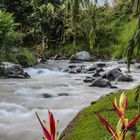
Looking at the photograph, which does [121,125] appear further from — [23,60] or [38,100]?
[23,60]

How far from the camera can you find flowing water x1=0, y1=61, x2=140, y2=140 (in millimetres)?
7340

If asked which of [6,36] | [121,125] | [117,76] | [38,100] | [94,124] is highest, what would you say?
[6,36]

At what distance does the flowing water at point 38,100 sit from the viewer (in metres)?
7.34

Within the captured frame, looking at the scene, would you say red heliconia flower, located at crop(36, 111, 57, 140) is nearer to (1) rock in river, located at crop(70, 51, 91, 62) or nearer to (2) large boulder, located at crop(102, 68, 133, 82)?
(2) large boulder, located at crop(102, 68, 133, 82)

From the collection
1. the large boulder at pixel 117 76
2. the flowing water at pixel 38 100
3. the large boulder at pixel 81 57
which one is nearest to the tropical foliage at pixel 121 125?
the flowing water at pixel 38 100

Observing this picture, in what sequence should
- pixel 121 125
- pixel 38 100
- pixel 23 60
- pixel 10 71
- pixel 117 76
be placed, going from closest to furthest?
pixel 121 125 < pixel 38 100 < pixel 117 76 < pixel 10 71 < pixel 23 60

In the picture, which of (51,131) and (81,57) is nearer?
(51,131)

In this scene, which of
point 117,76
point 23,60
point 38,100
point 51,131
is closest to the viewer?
point 51,131

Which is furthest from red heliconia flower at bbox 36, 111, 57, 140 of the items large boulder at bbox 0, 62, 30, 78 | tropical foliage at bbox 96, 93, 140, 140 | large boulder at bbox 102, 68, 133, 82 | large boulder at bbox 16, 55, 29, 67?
large boulder at bbox 16, 55, 29, 67

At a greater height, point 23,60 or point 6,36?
point 6,36

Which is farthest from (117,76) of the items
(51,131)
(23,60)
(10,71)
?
(51,131)

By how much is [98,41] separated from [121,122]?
2567 centimetres

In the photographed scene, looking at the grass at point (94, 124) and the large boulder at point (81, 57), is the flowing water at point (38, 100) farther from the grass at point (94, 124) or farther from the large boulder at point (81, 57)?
the large boulder at point (81, 57)

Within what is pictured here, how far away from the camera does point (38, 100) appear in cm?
1038
